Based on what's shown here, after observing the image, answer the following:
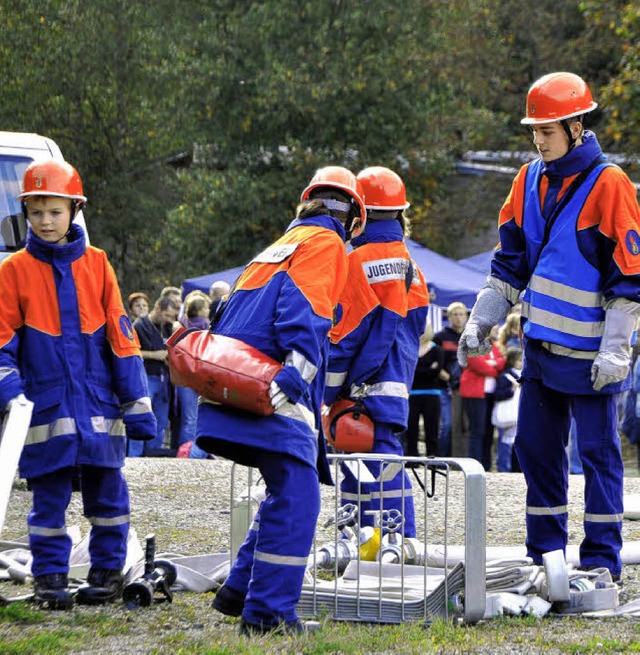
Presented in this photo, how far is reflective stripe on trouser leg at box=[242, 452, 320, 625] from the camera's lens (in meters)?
4.91

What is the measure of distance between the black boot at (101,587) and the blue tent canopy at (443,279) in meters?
11.1

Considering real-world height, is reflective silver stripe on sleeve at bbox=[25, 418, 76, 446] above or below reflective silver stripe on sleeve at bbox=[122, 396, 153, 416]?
below

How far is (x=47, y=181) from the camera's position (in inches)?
229

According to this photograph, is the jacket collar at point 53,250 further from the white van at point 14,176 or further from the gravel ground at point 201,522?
the white van at point 14,176

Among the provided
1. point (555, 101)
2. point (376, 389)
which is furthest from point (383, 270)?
point (555, 101)

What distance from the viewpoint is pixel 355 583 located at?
18.5 feet

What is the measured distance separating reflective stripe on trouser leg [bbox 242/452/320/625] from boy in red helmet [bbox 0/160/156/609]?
1046mm

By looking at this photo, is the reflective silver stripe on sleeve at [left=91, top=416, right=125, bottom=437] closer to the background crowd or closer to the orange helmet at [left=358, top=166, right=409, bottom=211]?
the orange helmet at [left=358, top=166, right=409, bottom=211]

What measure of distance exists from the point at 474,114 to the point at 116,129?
268 inches

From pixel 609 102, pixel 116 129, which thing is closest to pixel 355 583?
pixel 609 102

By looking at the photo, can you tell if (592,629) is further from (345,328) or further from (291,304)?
(345,328)

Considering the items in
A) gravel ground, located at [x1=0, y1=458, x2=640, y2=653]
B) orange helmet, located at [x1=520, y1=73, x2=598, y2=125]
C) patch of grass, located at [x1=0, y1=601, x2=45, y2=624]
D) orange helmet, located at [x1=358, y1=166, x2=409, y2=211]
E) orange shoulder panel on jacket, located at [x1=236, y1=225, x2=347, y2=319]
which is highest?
orange helmet, located at [x1=520, y1=73, x2=598, y2=125]

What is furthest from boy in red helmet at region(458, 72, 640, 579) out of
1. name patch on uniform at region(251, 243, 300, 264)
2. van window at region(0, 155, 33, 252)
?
van window at region(0, 155, 33, 252)

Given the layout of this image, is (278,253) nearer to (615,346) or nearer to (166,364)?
(615,346)
